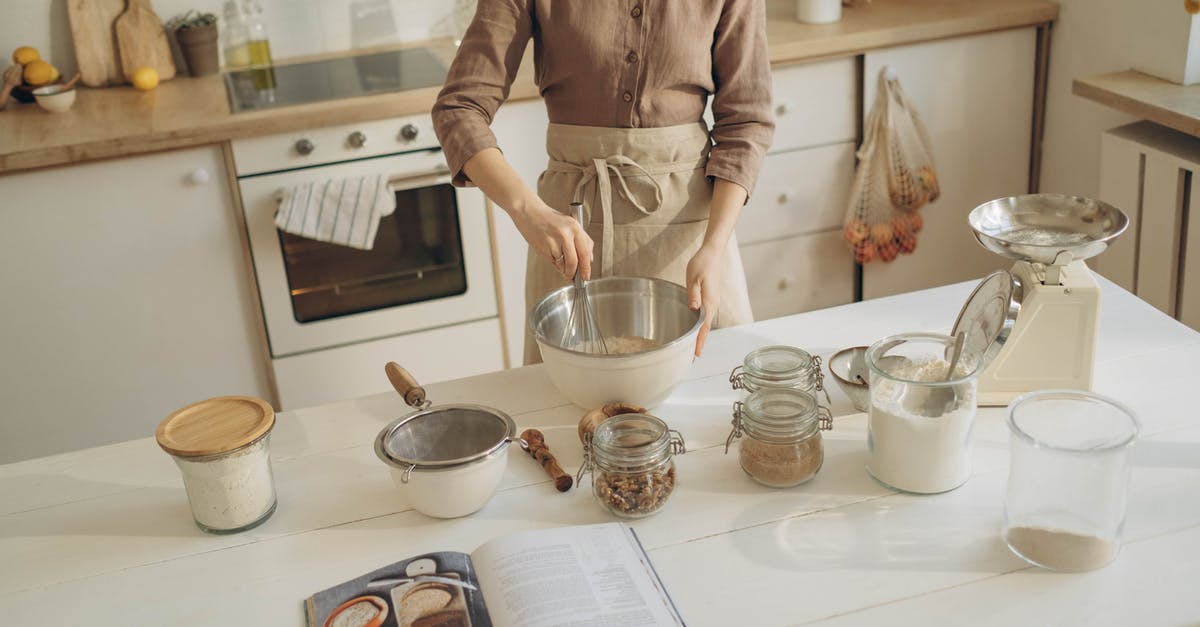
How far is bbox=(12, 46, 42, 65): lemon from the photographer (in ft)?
8.75

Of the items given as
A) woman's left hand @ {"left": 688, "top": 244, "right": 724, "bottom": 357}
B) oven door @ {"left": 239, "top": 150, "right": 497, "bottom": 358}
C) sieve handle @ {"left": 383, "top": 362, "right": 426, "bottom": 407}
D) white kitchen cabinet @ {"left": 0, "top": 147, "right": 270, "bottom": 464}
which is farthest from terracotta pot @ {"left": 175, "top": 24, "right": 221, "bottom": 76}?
woman's left hand @ {"left": 688, "top": 244, "right": 724, "bottom": 357}

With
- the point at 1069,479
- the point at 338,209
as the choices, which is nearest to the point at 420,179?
the point at 338,209

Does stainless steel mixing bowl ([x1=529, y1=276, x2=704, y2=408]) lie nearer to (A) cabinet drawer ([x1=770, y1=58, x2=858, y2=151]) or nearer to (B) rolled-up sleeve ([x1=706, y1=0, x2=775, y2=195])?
(B) rolled-up sleeve ([x1=706, y1=0, x2=775, y2=195])

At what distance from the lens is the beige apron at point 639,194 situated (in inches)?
69.3

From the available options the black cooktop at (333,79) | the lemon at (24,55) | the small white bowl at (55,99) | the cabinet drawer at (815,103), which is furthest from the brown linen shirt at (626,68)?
the lemon at (24,55)

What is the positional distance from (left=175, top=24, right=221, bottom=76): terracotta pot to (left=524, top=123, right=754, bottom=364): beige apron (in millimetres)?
1351

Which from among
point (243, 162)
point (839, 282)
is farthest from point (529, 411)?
point (839, 282)

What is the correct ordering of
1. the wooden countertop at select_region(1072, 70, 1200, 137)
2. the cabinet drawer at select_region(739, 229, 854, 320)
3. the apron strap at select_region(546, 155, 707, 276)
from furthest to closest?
the cabinet drawer at select_region(739, 229, 854, 320) < the wooden countertop at select_region(1072, 70, 1200, 137) < the apron strap at select_region(546, 155, 707, 276)

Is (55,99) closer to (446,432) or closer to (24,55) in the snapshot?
(24,55)

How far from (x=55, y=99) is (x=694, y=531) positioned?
201 cm

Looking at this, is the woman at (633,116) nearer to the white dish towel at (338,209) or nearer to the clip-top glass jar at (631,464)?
the clip-top glass jar at (631,464)

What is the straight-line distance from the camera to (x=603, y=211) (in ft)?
5.80

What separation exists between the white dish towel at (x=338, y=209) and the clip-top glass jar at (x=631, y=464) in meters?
1.38

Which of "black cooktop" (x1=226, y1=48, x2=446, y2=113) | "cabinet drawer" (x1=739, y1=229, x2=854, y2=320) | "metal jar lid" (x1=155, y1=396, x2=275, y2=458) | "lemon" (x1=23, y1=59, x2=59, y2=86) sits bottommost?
"cabinet drawer" (x1=739, y1=229, x2=854, y2=320)
